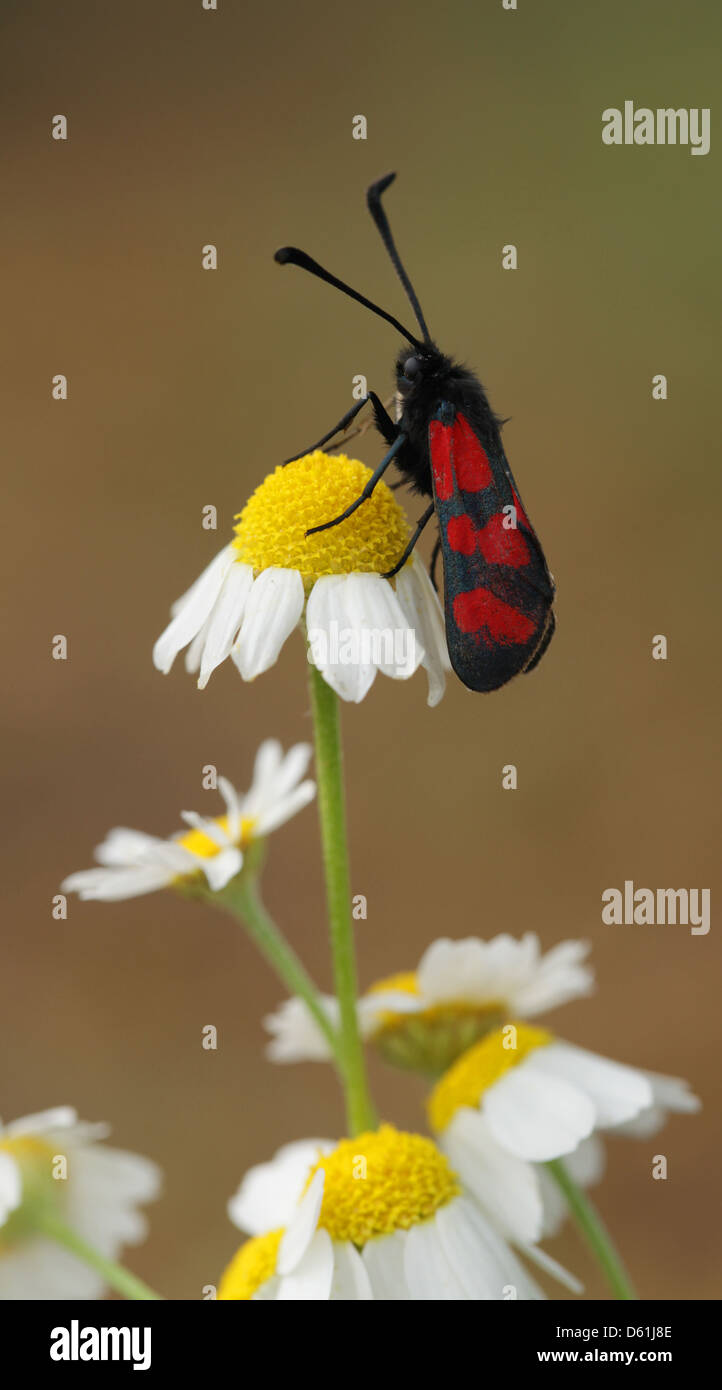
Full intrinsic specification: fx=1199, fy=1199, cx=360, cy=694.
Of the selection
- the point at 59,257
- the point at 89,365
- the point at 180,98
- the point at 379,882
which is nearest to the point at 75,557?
the point at 89,365

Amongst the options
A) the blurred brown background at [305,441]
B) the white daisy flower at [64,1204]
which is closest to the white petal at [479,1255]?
the white daisy flower at [64,1204]

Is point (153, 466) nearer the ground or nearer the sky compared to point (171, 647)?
nearer the sky

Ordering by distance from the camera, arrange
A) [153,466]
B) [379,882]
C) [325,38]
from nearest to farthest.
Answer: [379,882] < [153,466] < [325,38]

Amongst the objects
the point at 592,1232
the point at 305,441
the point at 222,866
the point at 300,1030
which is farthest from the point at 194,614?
the point at 305,441

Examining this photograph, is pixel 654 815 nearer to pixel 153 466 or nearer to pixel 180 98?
pixel 153 466

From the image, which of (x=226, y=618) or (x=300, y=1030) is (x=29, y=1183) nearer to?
(x=300, y=1030)
